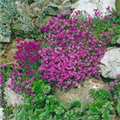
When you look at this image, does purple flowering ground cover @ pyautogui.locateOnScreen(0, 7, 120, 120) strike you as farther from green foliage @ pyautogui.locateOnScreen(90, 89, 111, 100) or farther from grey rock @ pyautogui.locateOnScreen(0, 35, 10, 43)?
grey rock @ pyautogui.locateOnScreen(0, 35, 10, 43)

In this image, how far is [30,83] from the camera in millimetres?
8211

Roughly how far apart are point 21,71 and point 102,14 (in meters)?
3.19

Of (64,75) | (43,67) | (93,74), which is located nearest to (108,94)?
(93,74)

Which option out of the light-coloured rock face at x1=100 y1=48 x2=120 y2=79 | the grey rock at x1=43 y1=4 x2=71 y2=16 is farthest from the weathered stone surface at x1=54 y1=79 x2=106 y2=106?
the grey rock at x1=43 y1=4 x2=71 y2=16

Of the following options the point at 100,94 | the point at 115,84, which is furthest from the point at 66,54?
the point at 115,84

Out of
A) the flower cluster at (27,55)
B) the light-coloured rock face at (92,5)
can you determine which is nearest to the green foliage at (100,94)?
the flower cluster at (27,55)

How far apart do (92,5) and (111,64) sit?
2.75 m

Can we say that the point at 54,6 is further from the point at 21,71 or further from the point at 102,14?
the point at 21,71

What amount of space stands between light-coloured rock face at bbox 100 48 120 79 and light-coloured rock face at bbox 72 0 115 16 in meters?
2.00

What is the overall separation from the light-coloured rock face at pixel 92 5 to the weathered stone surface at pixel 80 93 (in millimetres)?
2614

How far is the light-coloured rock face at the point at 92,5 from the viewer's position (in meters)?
9.59

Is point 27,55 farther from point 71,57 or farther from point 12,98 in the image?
point 12,98

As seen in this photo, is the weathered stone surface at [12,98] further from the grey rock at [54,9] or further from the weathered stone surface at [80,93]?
the grey rock at [54,9]

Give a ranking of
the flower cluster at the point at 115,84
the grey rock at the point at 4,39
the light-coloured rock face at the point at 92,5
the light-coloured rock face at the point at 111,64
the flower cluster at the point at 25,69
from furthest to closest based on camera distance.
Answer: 1. the grey rock at the point at 4,39
2. the light-coloured rock face at the point at 92,5
3. the flower cluster at the point at 25,69
4. the light-coloured rock face at the point at 111,64
5. the flower cluster at the point at 115,84
